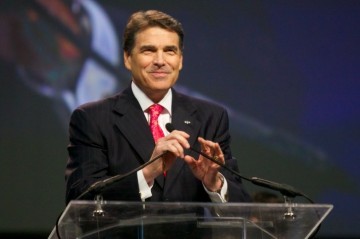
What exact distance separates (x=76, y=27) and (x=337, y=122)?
1.72m

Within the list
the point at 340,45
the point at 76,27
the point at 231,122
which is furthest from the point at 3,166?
the point at 340,45

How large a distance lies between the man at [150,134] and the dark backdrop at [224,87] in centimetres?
194

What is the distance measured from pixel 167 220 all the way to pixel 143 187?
47 centimetres

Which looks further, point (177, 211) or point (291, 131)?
point (291, 131)

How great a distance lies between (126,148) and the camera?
128 inches

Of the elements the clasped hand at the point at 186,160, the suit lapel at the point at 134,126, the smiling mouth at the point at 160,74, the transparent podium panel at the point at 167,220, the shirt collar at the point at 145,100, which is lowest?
the transparent podium panel at the point at 167,220

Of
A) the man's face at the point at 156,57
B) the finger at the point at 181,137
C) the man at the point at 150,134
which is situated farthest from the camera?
the man's face at the point at 156,57

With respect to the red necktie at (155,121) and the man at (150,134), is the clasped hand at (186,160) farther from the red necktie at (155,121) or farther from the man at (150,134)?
the red necktie at (155,121)

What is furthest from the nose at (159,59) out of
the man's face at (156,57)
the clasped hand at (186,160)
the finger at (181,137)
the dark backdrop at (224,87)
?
the dark backdrop at (224,87)

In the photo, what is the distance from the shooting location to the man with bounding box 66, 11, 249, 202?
3090mm

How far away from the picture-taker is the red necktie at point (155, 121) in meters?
3.36

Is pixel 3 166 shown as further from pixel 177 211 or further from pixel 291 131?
pixel 177 211

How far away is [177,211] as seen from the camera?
2.65 metres

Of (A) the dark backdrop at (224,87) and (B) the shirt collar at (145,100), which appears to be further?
(A) the dark backdrop at (224,87)
